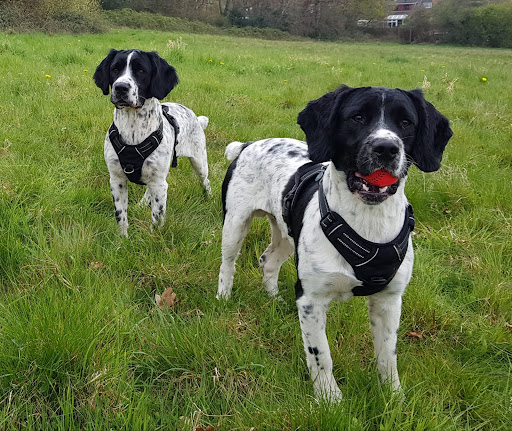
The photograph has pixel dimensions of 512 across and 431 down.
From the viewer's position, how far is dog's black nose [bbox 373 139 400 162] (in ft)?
5.96

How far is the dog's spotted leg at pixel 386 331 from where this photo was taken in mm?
2199

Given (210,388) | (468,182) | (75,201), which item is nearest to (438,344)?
(210,388)

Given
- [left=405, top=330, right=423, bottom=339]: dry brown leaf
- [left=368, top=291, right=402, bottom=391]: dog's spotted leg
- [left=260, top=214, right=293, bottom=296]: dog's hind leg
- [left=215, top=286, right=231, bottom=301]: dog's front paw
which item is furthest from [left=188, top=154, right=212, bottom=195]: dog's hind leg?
[left=368, top=291, right=402, bottom=391]: dog's spotted leg

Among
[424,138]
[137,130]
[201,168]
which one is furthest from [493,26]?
[424,138]

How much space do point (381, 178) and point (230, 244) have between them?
1.35 metres

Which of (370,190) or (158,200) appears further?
(158,200)

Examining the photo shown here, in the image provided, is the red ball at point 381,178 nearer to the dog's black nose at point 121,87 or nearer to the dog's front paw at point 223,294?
the dog's front paw at point 223,294

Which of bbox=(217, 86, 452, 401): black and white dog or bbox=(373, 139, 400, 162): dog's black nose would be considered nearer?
bbox=(373, 139, 400, 162): dog's black nose

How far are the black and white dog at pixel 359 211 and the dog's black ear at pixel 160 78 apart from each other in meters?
2.09

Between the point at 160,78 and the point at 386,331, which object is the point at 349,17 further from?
the point at 386,331

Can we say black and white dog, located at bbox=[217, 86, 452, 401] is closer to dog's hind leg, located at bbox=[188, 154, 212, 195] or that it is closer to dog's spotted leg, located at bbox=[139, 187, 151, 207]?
dog's spotted leg, located at bbox=[139, 187, 151, 207]

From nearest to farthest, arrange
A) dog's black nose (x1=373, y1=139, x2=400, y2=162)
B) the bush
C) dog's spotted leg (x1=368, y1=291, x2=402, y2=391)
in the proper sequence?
dog's black nose (x1=373, y1=139, x2=400, y2=162), dog's spotted leg (x1=368, y1=291, x2=402, y2=391), the bush

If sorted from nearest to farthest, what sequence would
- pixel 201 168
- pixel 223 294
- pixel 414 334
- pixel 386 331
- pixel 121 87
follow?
pixel 386 331, pixel 414 334, pixel 223 294, pixel 121 87, pixel 201 168

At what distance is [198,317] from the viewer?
246 centimetres
